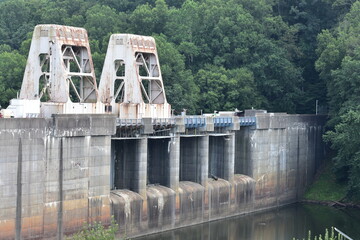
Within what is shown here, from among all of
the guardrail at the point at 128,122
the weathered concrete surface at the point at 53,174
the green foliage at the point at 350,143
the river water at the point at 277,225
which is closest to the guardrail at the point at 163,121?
the guardrail at the point at 128,122

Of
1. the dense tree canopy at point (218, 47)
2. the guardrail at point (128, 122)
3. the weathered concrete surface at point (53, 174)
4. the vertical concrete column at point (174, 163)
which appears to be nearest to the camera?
the weathered concrete surface at point (53, 174)

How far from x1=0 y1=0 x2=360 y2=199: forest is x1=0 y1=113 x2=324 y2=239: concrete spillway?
22.3 feet

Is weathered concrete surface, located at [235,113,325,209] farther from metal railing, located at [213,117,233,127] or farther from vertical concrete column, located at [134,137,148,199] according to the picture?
vertical concrete column, located at [134,137,148,199]

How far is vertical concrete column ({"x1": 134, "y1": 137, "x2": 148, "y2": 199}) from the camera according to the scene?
71938mm

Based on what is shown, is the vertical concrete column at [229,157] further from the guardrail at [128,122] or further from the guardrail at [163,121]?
the guardrail at [128,122]

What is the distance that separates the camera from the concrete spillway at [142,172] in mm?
59062

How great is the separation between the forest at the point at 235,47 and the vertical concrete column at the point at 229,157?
13459 mm

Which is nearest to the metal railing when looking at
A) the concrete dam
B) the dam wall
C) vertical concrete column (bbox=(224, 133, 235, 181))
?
the concrete dam

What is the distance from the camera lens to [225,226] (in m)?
79.6

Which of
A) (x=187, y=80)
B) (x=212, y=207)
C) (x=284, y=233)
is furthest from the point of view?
(x=187, y=80)

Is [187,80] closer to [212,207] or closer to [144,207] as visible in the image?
[212,207]

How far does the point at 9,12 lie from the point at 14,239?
80717 millimetres

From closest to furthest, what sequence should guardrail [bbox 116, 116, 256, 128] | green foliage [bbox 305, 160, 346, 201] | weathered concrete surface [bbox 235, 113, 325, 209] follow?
1. guardrail [bbox 116, 116, 256, 128]
2. weathered concrete surface [bbox 235, 113, 325, 209]
3. green foliage [bbox 305, 160, 346, 201]

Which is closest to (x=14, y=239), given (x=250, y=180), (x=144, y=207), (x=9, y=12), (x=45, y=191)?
(x=45, y=191)
